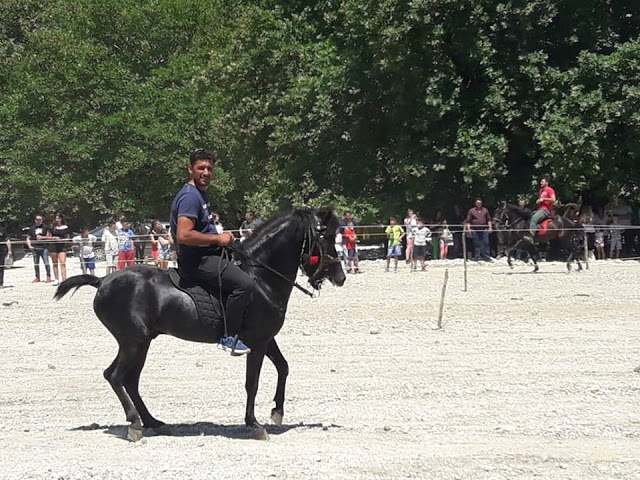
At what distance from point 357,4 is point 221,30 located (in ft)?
50.3

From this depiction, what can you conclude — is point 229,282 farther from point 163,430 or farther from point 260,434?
point 163,430

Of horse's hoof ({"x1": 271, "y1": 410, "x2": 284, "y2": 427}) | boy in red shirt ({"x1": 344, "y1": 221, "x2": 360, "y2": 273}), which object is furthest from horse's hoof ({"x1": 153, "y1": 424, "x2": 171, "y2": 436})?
boy in red shirt ({"x1": 344, "y1": 221, "x2": 360, "y2": 273})

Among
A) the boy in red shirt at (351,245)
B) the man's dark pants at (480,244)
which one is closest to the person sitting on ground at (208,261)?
the boy in red shirt at (351,245)

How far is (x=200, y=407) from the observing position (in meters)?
11.5

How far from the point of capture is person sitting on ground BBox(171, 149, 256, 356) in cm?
964

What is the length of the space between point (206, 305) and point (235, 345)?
46 centimetres

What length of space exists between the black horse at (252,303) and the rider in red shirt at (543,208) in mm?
19303

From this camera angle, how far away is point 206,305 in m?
9.77

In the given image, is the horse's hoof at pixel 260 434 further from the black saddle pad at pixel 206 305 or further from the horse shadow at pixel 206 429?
the black saddle pad at pixel 206 305

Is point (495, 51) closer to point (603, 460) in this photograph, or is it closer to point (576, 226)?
point (576, 226)

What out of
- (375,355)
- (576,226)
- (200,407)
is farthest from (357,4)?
(200,407)

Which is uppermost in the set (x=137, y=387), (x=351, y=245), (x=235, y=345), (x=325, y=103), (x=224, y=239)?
(x=325, y=103)

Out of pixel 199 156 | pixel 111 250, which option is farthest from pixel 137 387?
pixel 111 250

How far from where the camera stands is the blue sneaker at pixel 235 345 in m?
9.79
